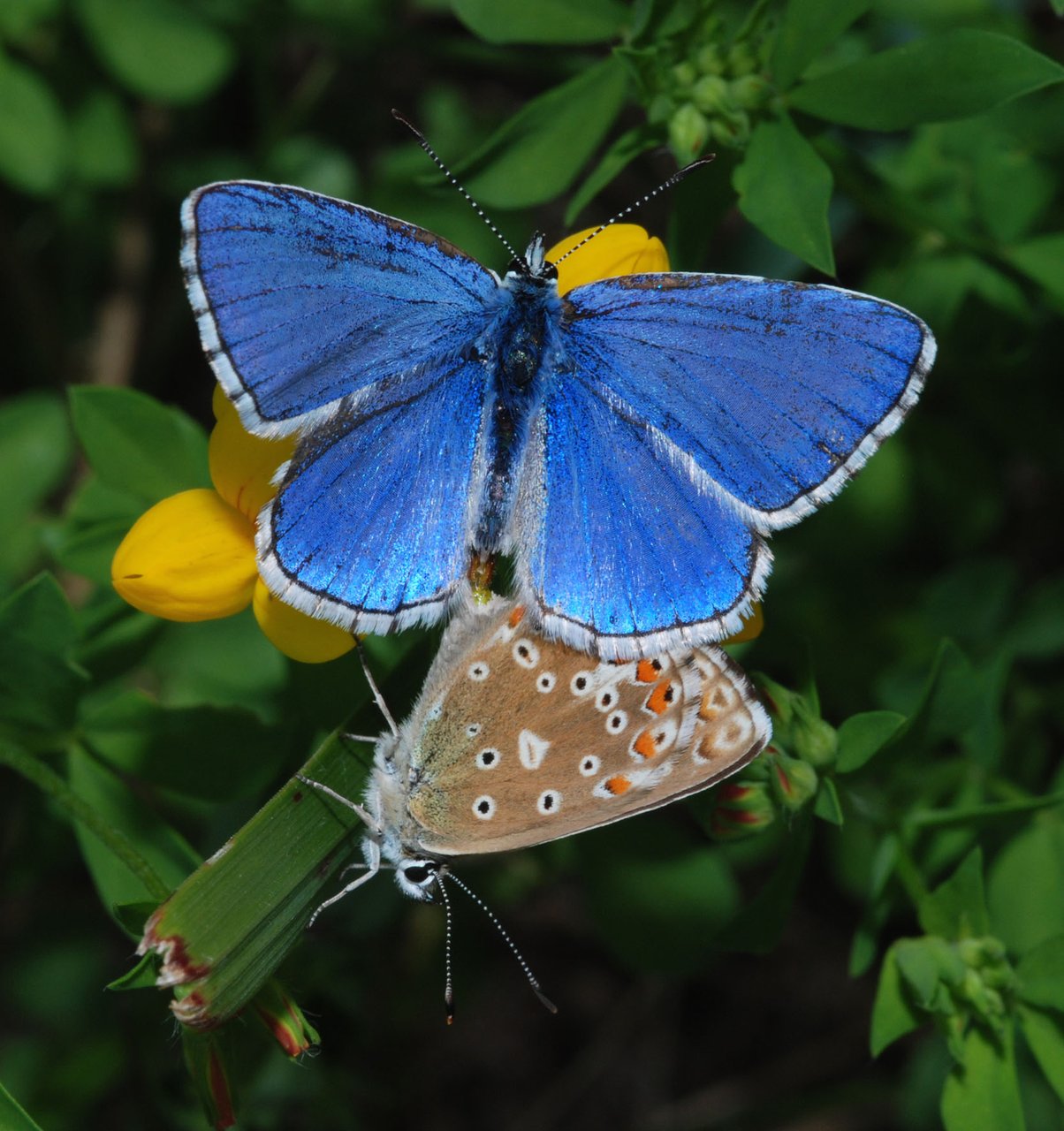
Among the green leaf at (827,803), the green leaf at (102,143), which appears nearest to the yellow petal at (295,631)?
the green leaf at (827,803)

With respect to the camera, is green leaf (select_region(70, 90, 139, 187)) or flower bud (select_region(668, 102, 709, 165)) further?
green leaf (select_region(70, 90, 139, 187))

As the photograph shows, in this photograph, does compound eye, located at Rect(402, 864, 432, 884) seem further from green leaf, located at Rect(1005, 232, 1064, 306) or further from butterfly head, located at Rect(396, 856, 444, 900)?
green leaf, located at Rect(1005, 232, 1064, 306)

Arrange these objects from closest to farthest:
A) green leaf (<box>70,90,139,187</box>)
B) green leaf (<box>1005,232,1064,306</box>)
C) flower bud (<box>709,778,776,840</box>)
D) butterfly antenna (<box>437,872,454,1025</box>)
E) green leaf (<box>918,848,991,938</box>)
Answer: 1. flower bud (<box>709,778,776,840</box>)
2. butterfly antenna (<box>437,872,454,1025</box>)
3. green leaf (<box>918,848,991,938</box>)
4. green leaf (<box>1005,232,1064,306</box>)
5. green leaf (<box>70,90,139,187</box>)

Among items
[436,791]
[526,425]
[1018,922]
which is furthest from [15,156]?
[1018,922]

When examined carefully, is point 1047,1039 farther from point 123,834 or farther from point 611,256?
point 123,834

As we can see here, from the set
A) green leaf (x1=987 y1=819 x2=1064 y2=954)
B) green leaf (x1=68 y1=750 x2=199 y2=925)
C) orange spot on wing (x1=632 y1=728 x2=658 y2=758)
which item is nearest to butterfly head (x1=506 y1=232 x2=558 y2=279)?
orange spot on wing (x1=632 y1=728 x2=658 y2=758)

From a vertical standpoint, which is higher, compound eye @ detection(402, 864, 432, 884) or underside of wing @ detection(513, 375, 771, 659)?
underside of wing @ detection(513, 375, 771, 659)

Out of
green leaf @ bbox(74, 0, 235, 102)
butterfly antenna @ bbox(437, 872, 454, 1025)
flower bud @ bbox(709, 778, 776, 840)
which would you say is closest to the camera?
flower bud @ bbox(709, 778, 776, 840)
